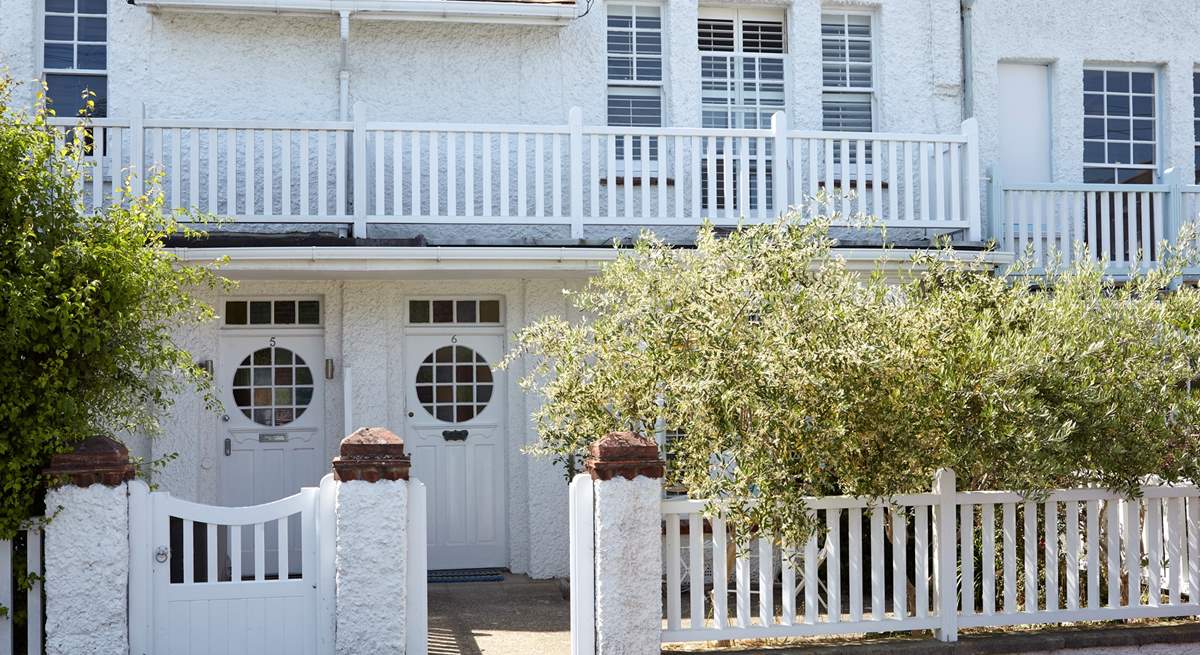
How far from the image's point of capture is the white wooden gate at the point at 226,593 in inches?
248

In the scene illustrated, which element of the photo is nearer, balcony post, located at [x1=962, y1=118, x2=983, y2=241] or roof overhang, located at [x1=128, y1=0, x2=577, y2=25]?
balcony post, located at [x1=962, y1=118, x2=983, y2=241]

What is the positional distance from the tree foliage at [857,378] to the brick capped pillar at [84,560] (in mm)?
2416

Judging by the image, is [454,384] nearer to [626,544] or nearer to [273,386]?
[273,386]

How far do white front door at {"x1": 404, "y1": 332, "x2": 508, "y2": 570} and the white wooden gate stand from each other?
4050 mm

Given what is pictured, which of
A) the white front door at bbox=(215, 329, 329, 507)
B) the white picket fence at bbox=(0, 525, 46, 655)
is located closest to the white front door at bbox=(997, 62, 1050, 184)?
the white front door at bbox=(215, 329, 329, 507)

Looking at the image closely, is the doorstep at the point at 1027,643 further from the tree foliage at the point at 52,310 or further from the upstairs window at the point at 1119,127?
the upstairs window at the point at 1119,127

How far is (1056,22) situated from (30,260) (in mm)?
9933

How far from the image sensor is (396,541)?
6379 millimetres

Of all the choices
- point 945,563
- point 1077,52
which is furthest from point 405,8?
point 1077,52

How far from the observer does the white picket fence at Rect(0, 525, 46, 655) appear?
619 centimetres

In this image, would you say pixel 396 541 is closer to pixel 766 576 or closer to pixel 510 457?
pixel 766 576

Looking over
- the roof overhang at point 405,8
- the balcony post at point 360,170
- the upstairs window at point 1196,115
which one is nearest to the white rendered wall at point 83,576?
the balcony post at point 360,170

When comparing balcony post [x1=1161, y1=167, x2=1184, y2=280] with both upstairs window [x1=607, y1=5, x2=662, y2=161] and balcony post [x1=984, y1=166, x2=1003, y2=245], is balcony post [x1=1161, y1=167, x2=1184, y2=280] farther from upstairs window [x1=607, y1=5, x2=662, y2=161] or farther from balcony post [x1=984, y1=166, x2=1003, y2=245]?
upstairs window [x1=607, y1=5, x2=662, y2=161]

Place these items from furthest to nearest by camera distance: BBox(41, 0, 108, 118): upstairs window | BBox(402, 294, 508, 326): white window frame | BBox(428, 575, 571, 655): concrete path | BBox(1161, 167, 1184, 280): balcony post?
BBox(1161, 167, 1184, 280): balcony post → BBox(41, 0, 108, 118): upstairs window → BBox(402, 294, 508, 326): white window frame → BBox(428, 575, 571, 655): concrete path
